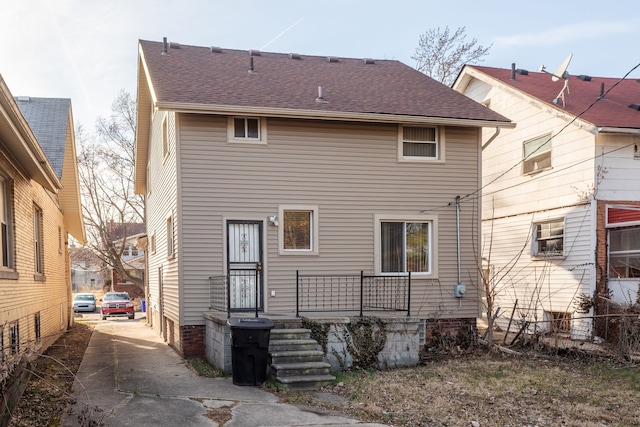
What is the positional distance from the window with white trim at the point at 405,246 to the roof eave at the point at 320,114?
7.48ft

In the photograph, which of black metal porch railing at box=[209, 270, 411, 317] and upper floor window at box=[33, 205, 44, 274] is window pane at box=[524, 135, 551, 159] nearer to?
black metal porch railing at box=[209, 270, 411, 317]

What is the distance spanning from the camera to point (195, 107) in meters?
10.8

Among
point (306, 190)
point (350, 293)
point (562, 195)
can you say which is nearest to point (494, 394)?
point (350, 293)

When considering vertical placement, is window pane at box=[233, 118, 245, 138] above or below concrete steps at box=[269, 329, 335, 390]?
above

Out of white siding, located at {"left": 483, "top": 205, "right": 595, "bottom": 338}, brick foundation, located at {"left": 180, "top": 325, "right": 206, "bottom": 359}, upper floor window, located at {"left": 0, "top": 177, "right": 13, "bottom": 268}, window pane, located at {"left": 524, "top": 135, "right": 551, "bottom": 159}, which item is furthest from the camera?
window pane, located at {"left": 524, "top": 135, "right": 551, "bottom": 159}

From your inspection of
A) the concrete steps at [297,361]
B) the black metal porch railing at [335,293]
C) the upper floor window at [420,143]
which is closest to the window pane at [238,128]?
the black metal porch railing at [335,293]

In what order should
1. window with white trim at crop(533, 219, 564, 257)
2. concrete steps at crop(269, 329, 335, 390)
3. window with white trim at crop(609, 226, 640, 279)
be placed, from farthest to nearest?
window with white trim at crop(533, 219, 564, 257)
window with white trim at crop(609, 226, 640, 279)
concrete steps at crop(269, 329, 335, 390)

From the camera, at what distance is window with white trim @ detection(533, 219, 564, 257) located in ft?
45.4

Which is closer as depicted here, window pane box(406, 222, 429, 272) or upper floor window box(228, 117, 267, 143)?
upper floor window box(228, 117, 267, 143)

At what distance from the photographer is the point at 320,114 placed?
11.5 meters

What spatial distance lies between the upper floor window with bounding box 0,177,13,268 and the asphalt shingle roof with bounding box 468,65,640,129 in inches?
457

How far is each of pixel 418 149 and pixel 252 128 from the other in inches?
151

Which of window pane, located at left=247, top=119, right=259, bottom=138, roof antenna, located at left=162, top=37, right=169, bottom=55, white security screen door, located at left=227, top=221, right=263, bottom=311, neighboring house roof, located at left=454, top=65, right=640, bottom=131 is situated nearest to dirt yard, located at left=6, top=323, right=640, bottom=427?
white security screen door, located at left=227, top=221, right=263, bottom=311

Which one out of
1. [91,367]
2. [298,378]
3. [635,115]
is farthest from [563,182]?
[91,367]
